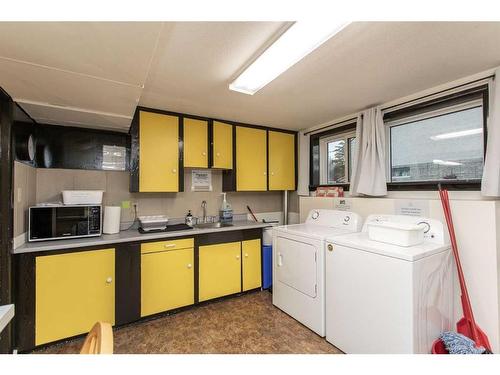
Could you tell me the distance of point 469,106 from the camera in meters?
1.92

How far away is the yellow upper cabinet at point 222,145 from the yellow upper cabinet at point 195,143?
11cm

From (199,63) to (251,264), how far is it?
2.28 meters

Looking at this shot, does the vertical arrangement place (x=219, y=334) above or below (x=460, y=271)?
below

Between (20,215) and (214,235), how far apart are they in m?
1.68

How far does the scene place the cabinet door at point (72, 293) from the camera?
183cm

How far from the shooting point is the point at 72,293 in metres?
1.93

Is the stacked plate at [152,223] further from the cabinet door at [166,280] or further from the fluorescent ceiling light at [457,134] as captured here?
the fluorescent ceiling light at [457,134]

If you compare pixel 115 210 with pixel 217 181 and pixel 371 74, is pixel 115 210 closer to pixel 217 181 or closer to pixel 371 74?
pixel 217 181

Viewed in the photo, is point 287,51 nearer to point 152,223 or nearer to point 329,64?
point 329,64

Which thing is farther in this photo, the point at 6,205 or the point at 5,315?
the point at 6,205

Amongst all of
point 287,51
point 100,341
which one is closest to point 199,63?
point 287,51

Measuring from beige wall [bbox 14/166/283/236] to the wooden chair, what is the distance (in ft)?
5.29

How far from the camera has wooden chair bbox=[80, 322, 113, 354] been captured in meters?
0.68

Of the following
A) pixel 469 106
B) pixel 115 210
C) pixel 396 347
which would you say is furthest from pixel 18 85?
pixel 469 106
